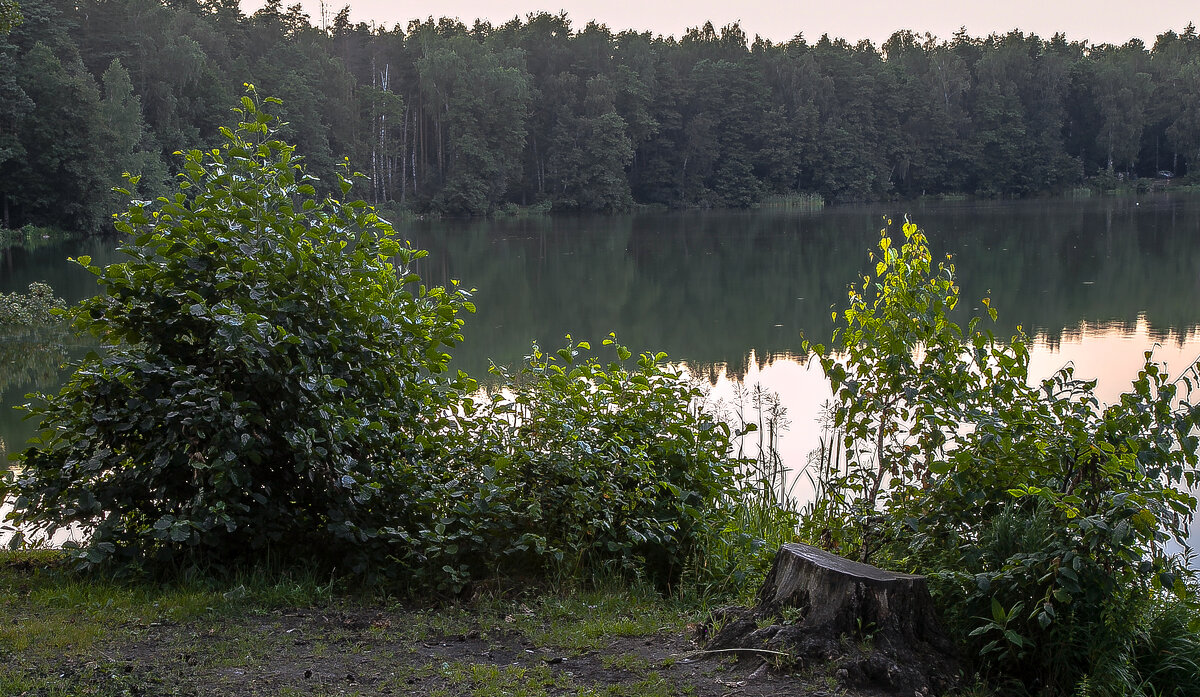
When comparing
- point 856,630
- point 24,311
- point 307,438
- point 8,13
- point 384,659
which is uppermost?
point 8,13

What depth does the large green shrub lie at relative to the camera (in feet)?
16.2

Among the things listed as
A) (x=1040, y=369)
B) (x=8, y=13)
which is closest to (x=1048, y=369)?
(x=1040, y=369)

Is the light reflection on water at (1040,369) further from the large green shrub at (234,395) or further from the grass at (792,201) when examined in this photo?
the grass at (792,201)

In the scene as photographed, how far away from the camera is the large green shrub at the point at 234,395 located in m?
4.93

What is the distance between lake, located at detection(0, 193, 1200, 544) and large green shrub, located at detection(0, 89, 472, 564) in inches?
210

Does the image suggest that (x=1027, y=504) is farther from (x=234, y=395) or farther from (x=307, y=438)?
(x=234, y=395)

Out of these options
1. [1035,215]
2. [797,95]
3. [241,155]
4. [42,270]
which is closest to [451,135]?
[797,95]

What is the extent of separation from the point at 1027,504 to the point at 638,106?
74.5m

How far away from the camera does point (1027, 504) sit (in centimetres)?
459

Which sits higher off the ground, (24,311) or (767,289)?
(24,311)

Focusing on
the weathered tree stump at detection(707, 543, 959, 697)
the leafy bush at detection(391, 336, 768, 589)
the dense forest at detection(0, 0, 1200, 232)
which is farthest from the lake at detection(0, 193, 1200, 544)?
the dense forest at detection(0, 0, 1200, 232)

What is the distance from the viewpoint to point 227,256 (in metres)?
5.22

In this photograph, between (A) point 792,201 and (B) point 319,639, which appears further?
(A) point 792,201

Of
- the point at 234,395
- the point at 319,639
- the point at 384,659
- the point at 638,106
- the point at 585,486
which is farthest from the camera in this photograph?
the point at 638,106
